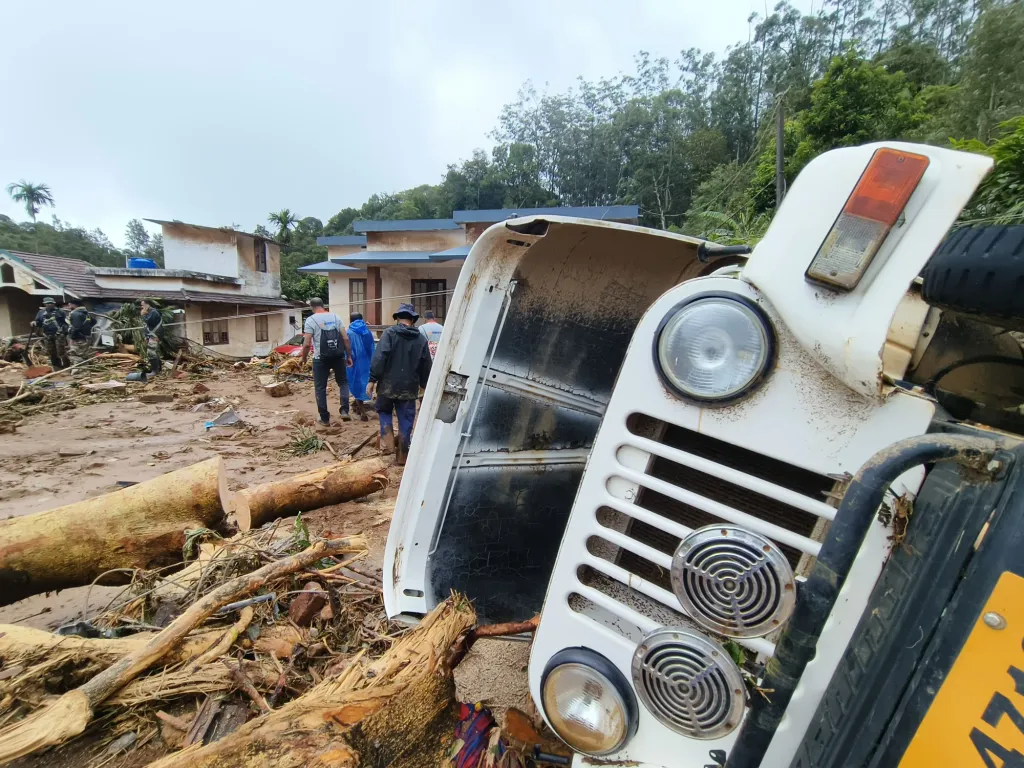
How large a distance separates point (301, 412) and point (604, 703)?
9.62 meters

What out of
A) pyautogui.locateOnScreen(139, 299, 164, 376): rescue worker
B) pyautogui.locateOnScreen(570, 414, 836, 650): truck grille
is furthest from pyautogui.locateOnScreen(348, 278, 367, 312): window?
pyautogui.locateOnScreen(570, 414, 836, 650): truck grille

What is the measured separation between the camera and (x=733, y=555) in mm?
1030

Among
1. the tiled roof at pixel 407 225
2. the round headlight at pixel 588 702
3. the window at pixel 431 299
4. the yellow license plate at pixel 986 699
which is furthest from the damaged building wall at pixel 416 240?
the yellow license plate at pixel 986 699

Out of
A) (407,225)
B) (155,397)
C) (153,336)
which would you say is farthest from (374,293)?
(155,397)

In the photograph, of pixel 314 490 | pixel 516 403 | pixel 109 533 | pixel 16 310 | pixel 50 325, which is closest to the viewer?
pixel 516 403

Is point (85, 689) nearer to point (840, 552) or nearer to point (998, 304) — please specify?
point (840, 552)

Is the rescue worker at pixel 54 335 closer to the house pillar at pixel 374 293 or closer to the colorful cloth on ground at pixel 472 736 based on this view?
the house pillar at pixel 374 293

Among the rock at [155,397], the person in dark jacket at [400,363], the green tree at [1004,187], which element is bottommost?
the rock at [155,397]

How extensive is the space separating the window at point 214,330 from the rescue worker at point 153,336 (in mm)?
5120

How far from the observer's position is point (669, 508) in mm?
1402

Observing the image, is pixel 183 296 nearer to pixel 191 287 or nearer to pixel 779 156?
pixel 191 287

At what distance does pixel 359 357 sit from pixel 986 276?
860 centimetres

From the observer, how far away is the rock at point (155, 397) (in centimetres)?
1130

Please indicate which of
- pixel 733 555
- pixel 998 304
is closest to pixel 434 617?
pixel 733 555
